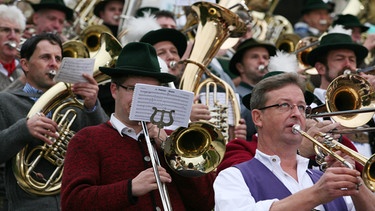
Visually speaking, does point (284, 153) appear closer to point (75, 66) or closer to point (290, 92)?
point (290, 92)

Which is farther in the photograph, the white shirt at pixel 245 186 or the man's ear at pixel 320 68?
the man's ear at pixel 320 68

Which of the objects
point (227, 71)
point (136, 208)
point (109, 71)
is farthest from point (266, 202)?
point (227, 71)

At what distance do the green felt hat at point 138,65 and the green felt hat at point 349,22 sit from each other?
621cm

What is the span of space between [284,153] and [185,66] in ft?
8.82

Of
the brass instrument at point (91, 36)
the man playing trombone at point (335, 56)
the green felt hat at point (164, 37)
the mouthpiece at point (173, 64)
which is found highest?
the man playing trombone at point (335, 56)

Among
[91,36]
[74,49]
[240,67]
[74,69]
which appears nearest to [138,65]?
[74,69]

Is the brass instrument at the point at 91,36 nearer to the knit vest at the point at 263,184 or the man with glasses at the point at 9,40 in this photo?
the man with glasses at the point at 9,40

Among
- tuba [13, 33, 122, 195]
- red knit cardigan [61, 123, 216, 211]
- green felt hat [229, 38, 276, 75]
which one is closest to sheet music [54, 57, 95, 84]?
tuba [13, 33, 122, 195]

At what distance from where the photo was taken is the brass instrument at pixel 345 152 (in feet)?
19.5

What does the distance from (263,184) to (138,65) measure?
1.36 meters

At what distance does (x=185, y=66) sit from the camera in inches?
362

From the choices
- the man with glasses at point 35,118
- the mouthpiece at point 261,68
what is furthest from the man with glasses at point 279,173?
the mouthpiece at point 261,68

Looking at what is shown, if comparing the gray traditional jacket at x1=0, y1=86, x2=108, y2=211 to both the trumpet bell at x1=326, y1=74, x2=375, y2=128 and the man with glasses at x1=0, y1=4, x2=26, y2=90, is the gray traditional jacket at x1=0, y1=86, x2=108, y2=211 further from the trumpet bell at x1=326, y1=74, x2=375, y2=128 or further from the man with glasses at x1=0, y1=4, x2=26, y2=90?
the trumpet bell at x1=326, y1=74, x2=375, y2=128

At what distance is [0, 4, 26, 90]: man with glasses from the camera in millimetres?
10062
